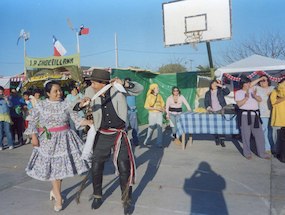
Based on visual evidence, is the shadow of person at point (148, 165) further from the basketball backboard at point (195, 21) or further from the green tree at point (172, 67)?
the green tree at point (172, 67)

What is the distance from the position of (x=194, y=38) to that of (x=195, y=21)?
627mm

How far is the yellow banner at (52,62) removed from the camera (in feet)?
45.3

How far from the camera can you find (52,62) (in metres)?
14.4

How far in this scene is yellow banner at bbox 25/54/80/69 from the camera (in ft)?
45.3

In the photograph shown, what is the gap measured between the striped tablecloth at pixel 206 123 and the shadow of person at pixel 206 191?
62.6 inches

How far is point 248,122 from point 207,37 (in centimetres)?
534

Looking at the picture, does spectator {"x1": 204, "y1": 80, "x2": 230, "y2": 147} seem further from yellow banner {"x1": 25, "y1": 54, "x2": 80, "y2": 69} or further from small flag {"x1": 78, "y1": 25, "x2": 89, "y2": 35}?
small flag {"x1": 78, "y1": 25, "x2": 89, "y2": 35}

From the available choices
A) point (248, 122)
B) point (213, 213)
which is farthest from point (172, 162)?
point (213, 213)

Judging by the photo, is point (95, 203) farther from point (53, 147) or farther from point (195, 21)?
point (195, 21)

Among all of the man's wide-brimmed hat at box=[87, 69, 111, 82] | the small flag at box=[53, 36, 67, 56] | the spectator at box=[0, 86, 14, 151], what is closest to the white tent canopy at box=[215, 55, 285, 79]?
the spectator at box=[0, 86, 14, 151]

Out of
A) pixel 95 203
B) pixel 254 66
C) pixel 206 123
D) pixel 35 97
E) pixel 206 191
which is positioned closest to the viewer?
pixel 95 203

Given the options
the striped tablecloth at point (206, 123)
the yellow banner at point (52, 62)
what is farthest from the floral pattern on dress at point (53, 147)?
the yellow banner at point (52, 62)

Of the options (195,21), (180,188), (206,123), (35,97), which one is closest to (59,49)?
(35,97)

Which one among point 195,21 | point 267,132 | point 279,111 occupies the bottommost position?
point 267,132
